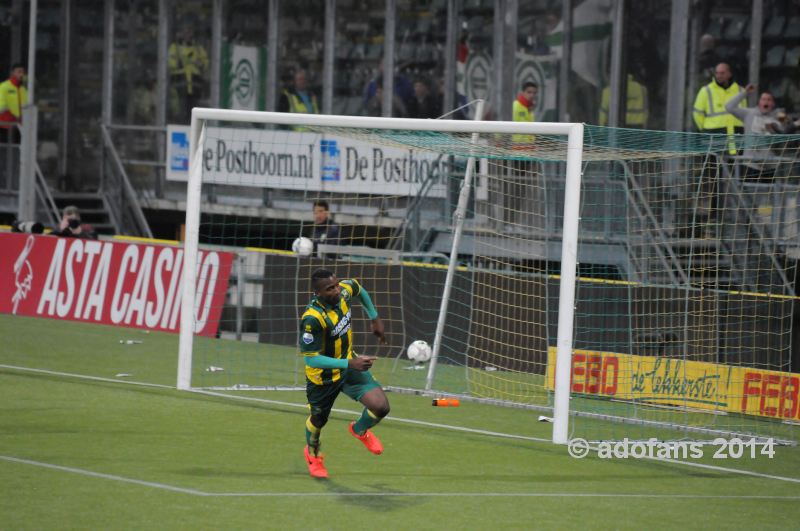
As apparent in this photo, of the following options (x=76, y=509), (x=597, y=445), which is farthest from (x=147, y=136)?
(x=76, y=509)

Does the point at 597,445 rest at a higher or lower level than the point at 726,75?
lower

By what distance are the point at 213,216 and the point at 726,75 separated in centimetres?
1138

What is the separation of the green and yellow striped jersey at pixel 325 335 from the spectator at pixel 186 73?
17777mm

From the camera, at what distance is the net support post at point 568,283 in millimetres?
12656

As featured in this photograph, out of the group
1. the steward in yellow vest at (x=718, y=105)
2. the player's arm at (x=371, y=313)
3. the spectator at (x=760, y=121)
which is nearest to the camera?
the player's arm at (x=371, y=313)

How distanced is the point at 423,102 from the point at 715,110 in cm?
686

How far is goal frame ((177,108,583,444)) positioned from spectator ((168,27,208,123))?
13301 millimetres

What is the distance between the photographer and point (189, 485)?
34.8 ft

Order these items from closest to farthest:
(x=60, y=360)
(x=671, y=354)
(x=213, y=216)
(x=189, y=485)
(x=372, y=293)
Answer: (x=189, y=485) → (x=671, y=354) → (x=60, y=360) → (x=372, y=293) → (x=213, y=216)

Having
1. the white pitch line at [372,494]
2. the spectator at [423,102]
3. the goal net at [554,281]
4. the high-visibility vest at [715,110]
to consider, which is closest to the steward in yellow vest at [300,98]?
the spectator at [423,102]

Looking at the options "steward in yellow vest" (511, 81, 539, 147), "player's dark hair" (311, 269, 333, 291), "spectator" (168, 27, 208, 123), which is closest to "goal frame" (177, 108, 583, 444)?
"player's dark hair" (311, 269, 333, 291)

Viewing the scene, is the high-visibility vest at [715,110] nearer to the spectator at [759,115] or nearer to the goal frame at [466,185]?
the spectator at [759,115]

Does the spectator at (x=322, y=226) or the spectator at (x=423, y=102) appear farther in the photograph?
the spectator at (x=423, y=102)

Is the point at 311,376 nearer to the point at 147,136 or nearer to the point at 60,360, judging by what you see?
the point at 60,360
